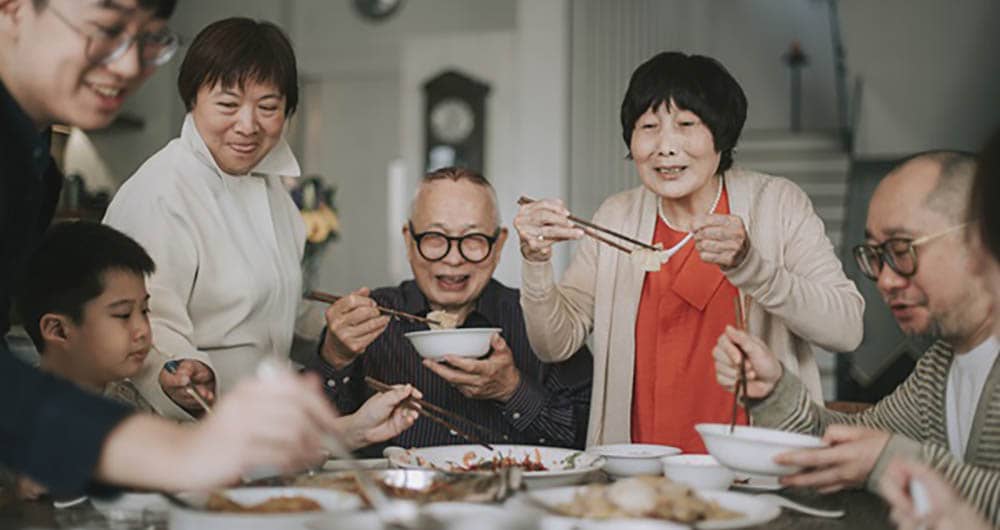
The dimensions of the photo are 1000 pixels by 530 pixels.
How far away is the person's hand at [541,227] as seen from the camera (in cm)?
224

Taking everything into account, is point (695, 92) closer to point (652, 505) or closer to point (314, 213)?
point (652, 505)

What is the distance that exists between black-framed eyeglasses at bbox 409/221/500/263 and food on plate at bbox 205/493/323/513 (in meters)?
1.12

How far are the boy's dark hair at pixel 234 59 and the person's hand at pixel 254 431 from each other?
4.08 feet

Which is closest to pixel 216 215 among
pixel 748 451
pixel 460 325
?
pixel 460 325

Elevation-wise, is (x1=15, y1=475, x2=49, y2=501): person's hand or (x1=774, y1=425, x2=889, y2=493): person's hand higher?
(x1=774, y1=425, x2=889, y2=493): person's hand

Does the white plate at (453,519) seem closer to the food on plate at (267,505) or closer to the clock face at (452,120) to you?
the food on plate at (267,505)

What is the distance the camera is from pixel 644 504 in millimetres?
1342

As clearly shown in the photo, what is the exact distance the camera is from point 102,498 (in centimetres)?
112

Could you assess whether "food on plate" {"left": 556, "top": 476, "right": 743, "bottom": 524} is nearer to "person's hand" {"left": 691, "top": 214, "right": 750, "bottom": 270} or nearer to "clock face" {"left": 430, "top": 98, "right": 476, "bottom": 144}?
"person's hand" {"left": 691, "top": 214, "right": 750, "bottom": 270}

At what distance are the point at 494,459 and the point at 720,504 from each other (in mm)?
561

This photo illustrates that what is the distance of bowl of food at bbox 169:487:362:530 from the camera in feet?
3.89

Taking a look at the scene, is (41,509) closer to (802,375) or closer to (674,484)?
(674,484)

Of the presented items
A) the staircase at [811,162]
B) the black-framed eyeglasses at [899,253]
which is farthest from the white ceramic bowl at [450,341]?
the staircase at [811,162]

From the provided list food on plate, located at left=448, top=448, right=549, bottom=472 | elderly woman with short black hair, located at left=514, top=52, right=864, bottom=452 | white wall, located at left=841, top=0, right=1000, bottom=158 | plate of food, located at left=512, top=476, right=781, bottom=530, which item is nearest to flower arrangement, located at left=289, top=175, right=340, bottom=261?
elderly woman with short black hair, located at left=514, top=52, right=864, bottom=452
